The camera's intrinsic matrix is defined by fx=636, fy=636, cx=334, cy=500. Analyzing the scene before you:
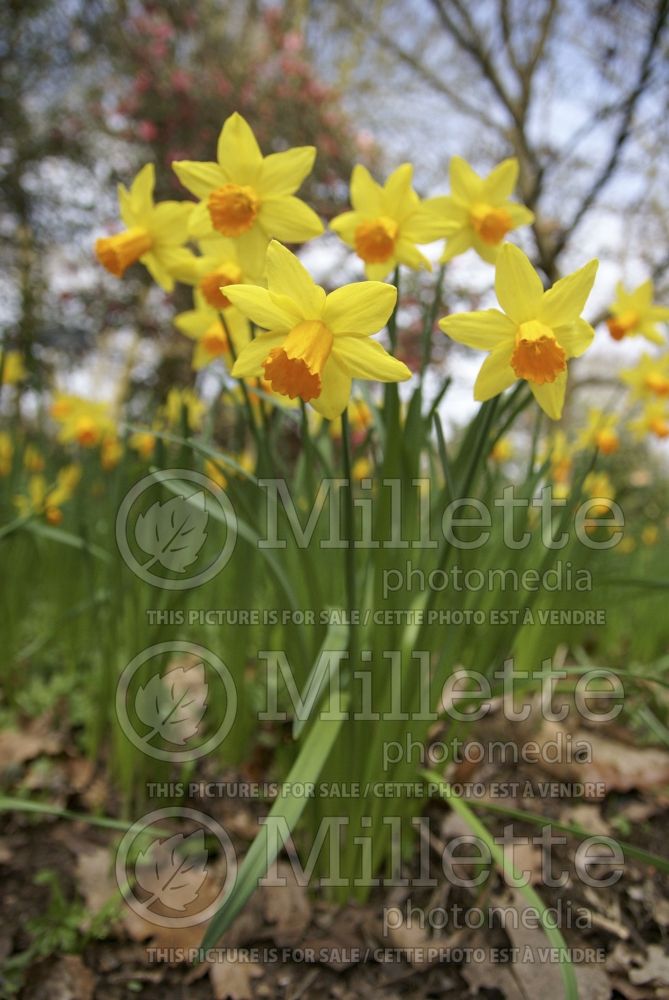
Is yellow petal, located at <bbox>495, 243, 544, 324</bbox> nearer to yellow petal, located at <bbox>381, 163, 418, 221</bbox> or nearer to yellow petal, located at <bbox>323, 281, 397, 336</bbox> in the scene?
yellow petal, located at <bbox>323, 281, 397, 336</bbox>

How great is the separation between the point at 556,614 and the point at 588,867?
58 cm

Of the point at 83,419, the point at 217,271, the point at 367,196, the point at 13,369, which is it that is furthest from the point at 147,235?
the point at 13,369

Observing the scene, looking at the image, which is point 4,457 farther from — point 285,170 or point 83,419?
point 285,170

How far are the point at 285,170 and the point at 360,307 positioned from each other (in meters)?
0.35

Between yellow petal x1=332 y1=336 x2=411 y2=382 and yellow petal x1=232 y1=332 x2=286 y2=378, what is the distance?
2.9 inches

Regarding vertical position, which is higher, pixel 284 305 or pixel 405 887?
pixel 284 305

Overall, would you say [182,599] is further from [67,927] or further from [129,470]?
[67,927]

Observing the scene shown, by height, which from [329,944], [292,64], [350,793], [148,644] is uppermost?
[292,64]

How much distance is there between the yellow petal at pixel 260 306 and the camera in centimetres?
73

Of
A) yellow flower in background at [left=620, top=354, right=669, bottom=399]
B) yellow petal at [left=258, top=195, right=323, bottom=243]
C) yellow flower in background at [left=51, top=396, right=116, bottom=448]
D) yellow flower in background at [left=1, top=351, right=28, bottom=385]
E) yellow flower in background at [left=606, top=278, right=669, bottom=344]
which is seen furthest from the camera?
yellow flower in background at [left=1, top=351, right=28, bottom=385]

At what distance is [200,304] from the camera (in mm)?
1224

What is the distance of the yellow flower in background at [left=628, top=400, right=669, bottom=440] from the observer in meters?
2.09

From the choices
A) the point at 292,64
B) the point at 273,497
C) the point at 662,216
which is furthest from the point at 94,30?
the point at 273,497

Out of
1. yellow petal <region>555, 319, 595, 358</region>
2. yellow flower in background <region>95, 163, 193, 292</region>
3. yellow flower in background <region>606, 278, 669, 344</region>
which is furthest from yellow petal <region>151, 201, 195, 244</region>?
yellow flower in background <region>606, 278, 669, 344</region>
